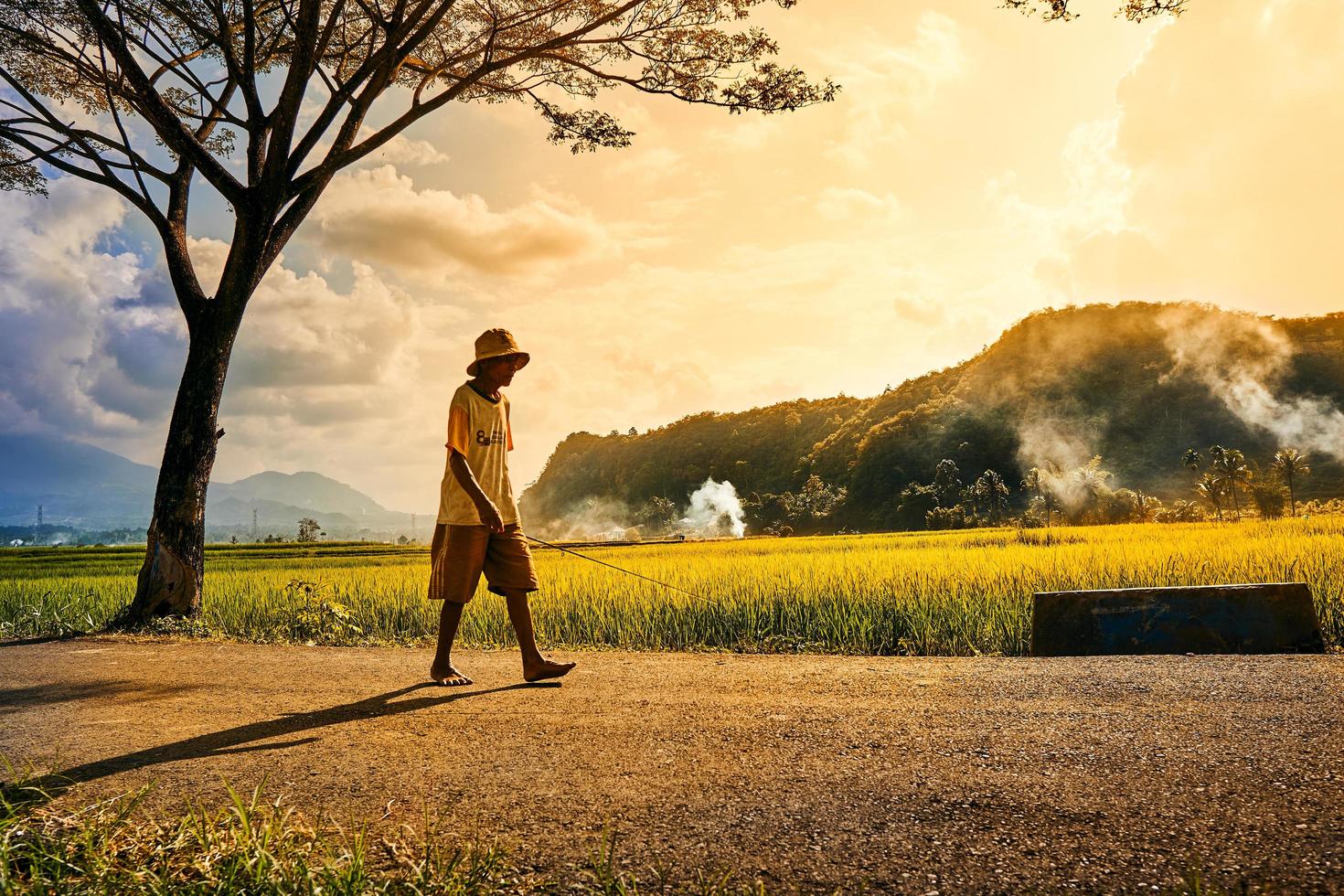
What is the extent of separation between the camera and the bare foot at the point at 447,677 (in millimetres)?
5902

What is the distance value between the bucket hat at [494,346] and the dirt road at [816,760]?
216cm

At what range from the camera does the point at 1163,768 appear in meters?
3.39

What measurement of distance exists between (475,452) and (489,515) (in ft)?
1.39

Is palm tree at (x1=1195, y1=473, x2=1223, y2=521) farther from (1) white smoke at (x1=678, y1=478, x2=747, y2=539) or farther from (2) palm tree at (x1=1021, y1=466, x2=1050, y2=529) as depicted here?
(1) white smoke at (x1=678, y1=478, x2=747, y2=539)

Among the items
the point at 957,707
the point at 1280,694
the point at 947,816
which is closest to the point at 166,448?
the point at 957,707

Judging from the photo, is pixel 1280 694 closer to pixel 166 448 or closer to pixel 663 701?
pixel 663 701

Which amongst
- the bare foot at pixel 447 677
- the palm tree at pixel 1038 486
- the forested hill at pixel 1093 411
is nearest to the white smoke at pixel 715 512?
the forested hill at pixel 1093 411

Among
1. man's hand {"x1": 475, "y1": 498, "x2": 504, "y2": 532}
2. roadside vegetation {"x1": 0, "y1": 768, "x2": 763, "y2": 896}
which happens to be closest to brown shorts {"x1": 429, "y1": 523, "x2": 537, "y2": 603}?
man's hand {"x1": 475, "y1": 498, "x2": 504, "y2": 532}

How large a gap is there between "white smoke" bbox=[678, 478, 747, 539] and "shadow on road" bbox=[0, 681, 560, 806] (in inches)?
3589

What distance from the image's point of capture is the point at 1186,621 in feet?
20.4

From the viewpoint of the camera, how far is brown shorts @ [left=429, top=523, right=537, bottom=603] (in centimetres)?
577

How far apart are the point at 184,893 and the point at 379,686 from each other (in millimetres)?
3397

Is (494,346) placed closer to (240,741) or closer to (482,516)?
(482,516)

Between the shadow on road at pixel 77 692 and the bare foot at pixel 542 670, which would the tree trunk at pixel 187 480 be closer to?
the shadow on road at pixel 77 692
